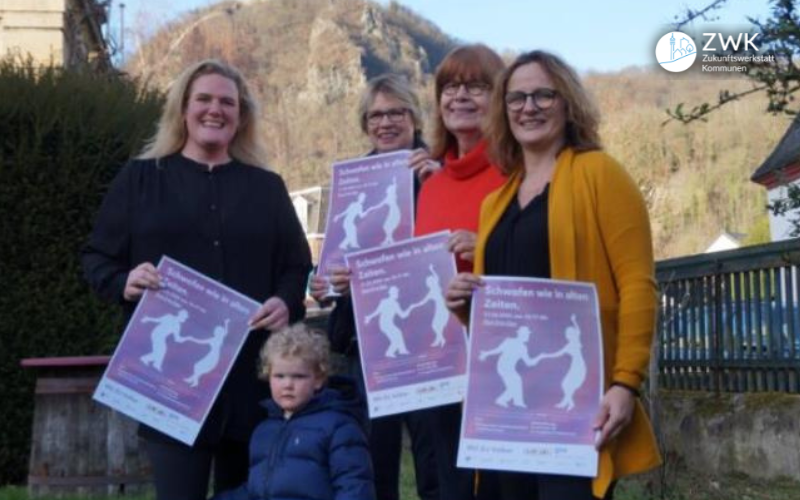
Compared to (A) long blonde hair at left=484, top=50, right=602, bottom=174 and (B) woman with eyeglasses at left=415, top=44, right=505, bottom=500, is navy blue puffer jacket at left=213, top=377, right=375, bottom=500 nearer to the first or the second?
(B) woman with eyeglasses at left=415, top=44, right=505, bottom=500

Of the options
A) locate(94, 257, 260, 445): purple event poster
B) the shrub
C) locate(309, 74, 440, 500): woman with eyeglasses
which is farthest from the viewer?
the shrub

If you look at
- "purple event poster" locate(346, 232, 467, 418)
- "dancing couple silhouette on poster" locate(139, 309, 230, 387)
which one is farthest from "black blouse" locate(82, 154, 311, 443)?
"purple event poster" locate(346, 232, 467, 418)

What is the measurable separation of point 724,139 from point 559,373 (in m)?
39.8

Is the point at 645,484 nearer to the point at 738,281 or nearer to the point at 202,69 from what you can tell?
the point at 738,281

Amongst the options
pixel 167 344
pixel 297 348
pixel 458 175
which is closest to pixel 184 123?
pixel 167 344

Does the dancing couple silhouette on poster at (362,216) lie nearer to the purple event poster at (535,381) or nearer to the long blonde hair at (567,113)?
the long blonde hair at (567,113)

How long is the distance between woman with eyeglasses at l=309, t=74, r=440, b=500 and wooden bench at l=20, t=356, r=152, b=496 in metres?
3.33

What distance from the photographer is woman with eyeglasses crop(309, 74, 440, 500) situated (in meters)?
5.39

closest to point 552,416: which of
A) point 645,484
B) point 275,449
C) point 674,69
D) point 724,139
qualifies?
point 275,449

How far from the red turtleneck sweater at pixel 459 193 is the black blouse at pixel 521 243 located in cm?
56

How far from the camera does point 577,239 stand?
3.84 meters

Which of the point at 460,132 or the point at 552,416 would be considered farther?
the point at 460,132

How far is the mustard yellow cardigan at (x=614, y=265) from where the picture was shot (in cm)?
379

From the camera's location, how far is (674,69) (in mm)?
6844
